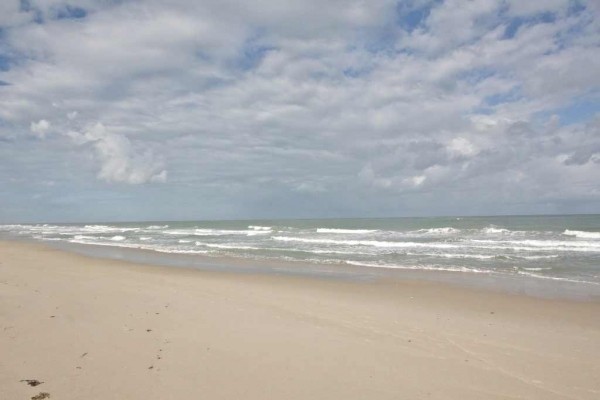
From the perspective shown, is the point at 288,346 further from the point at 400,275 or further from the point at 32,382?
the point at 400,275

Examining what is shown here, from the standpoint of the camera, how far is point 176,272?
15383 millimetres

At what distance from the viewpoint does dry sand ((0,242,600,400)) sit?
444cm

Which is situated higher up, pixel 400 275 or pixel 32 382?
pixel 32 382

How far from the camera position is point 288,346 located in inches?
229

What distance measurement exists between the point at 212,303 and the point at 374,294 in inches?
171

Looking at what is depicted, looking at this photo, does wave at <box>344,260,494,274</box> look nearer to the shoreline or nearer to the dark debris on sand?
the shoreline

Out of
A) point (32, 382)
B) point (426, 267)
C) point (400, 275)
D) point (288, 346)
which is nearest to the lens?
point (32, 382)

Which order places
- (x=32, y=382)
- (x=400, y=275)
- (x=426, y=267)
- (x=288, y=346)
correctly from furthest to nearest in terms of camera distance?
(x=426, y=267) → (x=400, y=275) → (x=288, y=346) → (x=32, y=382)

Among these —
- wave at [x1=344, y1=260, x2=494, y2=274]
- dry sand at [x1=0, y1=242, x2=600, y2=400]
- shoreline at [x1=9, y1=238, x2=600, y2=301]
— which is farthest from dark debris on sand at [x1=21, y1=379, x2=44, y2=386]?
wave at [x1=344, y1=260, x2=494, y2=274]

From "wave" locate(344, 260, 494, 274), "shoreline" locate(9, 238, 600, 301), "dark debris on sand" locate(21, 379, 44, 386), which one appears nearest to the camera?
"dark debris on sand" locate(21, 379, 44, 386)

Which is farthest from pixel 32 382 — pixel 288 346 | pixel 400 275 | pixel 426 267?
pixel 426 267

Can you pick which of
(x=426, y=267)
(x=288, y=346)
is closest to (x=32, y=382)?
(x=288, y=346)

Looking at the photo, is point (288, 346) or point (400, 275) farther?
point (400, 275)

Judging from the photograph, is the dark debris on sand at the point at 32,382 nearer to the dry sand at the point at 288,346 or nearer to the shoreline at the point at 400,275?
the dry sand at the point at 288,346
